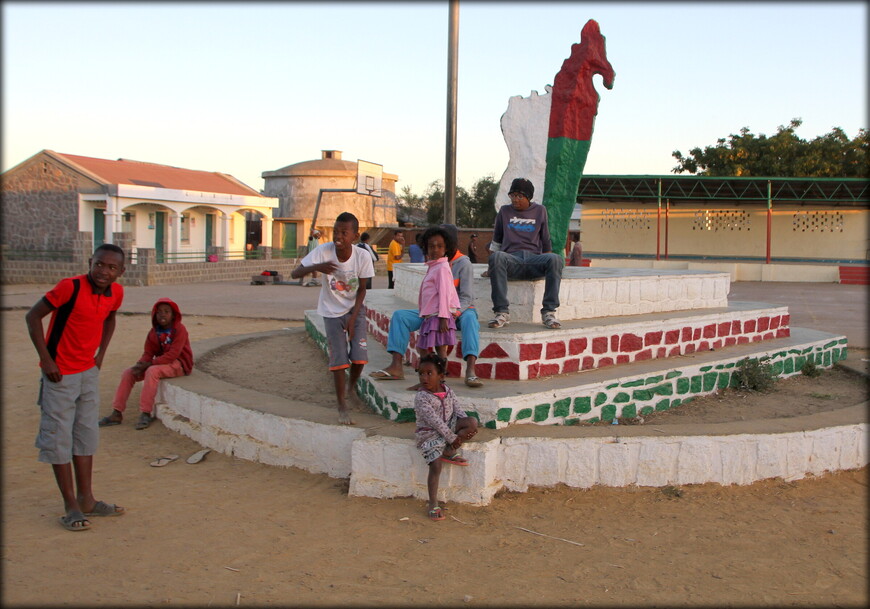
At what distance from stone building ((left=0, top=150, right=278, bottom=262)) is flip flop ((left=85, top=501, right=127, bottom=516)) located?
20.0m

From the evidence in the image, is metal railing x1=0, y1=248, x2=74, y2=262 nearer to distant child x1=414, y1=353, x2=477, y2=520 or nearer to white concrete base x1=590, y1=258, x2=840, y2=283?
white concrete base x1=590, y1=258, x2=840, y2=283

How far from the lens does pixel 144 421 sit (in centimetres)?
621

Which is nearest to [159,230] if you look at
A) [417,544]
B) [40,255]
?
[40,255]

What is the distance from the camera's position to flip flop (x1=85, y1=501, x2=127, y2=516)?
414 cm

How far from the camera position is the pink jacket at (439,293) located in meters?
5.06

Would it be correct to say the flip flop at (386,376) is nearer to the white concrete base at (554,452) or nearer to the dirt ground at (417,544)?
the white concrete base at (554,452)

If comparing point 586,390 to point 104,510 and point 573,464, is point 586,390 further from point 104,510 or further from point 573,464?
point 104,510

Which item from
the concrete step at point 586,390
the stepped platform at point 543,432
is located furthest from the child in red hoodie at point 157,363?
the concrete step at point 586,390

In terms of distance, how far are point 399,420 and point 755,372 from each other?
3491mm

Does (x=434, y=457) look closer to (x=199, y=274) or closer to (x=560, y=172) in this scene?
(x=560, y=172)

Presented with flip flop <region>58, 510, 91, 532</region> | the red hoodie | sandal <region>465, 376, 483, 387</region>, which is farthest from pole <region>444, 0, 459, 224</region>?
flip flop <region>58, 510, 91, 532</region>

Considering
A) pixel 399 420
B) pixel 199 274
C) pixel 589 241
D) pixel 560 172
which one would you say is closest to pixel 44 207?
pixel 199 274

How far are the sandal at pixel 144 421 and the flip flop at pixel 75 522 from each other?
2.22 metres

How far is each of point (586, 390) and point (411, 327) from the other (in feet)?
Result: 4.32
